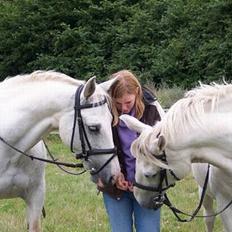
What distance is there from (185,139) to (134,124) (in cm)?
36

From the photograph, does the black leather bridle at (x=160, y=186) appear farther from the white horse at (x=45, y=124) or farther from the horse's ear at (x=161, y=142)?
the white horse at (x=45, y=124)

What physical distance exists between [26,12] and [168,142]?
17807mm

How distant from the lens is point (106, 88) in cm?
436

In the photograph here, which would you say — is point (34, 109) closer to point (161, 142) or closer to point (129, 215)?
point (129, 215)

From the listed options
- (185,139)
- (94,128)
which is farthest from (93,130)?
(185,139)

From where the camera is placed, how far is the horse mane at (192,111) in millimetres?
3799

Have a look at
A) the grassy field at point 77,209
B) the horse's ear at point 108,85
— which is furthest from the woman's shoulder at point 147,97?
the grassy field at point 77,209

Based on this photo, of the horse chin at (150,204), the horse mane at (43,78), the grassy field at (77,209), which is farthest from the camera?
the grassy field at (77,209)

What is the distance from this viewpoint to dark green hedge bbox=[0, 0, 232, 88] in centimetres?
1633

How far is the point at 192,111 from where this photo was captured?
384 cm

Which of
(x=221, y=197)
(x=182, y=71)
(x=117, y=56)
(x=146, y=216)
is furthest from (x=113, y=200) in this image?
(x=117, y=56)

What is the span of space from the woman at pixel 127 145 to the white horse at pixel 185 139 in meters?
0.31

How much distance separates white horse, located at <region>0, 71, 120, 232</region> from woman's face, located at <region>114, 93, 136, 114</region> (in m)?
0.09

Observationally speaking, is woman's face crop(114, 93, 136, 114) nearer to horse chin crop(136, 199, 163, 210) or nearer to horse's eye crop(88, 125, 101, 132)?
horse's eye crop(88, 125, 101, 132)
